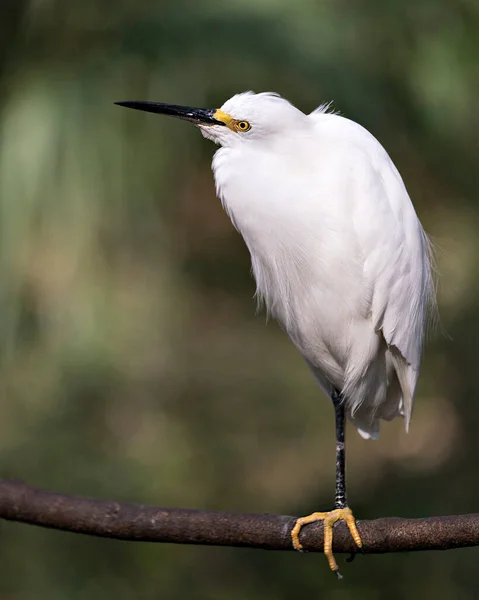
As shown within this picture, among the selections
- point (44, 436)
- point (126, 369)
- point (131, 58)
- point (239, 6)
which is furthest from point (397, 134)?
point (44, 436)

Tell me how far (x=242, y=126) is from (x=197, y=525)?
525 mm

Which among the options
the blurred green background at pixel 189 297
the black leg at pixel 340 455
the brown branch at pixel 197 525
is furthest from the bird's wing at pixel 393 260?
the blurred green background at pixel 189 297

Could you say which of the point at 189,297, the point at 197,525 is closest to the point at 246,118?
the point at 197,525

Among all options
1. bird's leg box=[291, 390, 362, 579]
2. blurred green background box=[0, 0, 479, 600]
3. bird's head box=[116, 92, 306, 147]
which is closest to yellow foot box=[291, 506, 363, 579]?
bird's leg box=[291, 390, 362, 579]

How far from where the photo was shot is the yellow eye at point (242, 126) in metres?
1.16

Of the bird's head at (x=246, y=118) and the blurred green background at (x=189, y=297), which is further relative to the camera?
the blurred green background at (x=189, y=297)

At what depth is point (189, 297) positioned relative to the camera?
319cm

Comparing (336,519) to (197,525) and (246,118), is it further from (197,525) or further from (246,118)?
(246,118)

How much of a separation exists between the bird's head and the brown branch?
50 centimetres

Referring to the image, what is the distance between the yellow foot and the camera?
3.87 feet

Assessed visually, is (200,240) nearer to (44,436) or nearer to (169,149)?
(44,436)

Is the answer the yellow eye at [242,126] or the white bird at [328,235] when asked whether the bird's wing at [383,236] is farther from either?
the yellow eye at [242,126]

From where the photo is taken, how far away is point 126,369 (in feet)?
9.09

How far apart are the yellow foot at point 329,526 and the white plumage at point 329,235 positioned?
8.3 inches
